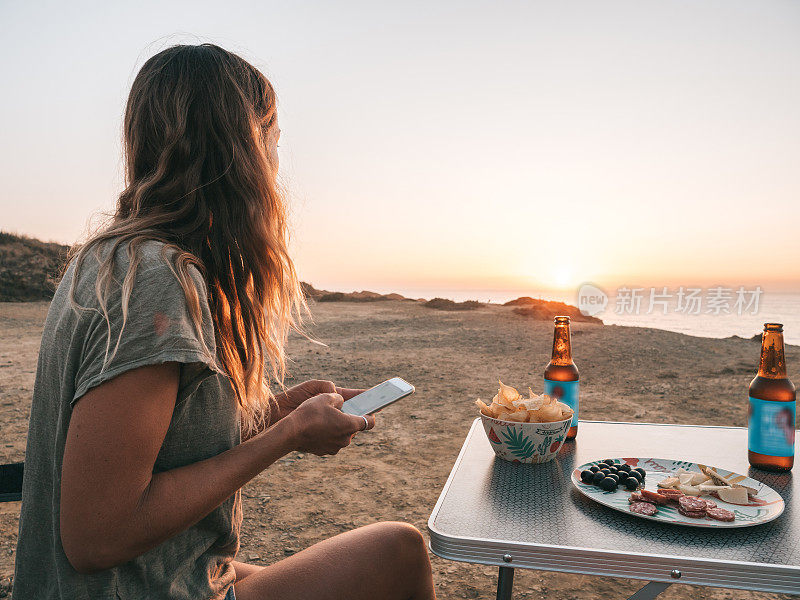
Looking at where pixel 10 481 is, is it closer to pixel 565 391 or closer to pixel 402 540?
pixel 402 540

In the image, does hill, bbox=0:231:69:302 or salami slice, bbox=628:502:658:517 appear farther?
hill, bbox=0:231:69:302

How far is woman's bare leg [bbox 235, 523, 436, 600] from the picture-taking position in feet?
4.20

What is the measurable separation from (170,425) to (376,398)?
20.6 inches

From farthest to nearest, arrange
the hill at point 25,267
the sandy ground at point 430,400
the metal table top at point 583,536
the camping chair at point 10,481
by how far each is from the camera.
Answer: the hill at point 25,267
the sandy ground at point 430,400
the camping chair at point 10,481
the metal table top at point 583,536

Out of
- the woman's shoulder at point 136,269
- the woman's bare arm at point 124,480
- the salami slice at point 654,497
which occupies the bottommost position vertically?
the salami slice at point 654,497

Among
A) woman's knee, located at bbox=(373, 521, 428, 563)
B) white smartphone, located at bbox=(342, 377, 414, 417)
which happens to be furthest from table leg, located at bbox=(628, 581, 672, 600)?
white smartphone, located at bbox=(342, 377, 414, 417)

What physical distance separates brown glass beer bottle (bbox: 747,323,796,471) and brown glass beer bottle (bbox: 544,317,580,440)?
0.49 m

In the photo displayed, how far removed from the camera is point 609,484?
55.6 inches

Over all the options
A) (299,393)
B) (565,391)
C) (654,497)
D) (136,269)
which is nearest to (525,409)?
(565,391)

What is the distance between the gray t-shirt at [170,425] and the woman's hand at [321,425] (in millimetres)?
132

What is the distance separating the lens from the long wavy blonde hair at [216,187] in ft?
3.91

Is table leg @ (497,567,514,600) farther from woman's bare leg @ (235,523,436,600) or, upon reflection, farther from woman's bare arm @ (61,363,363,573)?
woman's bare arm @ (61,363,363,573)

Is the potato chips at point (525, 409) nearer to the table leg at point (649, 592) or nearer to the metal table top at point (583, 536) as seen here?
the metal table top at point (583, 536)

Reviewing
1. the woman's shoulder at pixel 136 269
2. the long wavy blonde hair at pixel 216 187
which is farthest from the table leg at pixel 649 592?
the woman's shoulder at pixel 136 269
